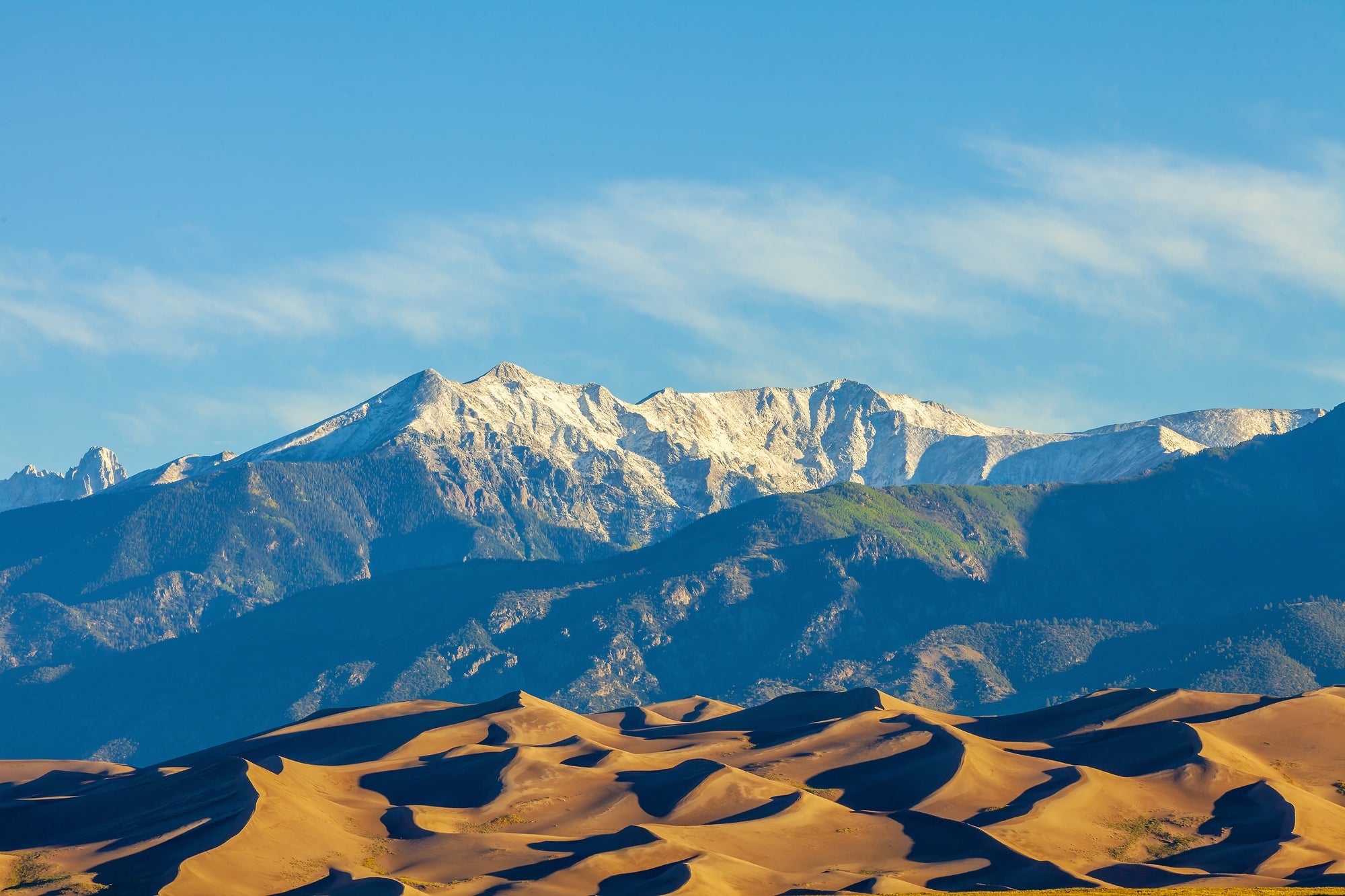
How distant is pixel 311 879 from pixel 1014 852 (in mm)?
70503

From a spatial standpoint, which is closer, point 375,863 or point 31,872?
point 31,872

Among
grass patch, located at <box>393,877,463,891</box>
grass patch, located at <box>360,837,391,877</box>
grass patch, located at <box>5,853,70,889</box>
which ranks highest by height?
grass patch, located at <box>5,853,70,889</box>

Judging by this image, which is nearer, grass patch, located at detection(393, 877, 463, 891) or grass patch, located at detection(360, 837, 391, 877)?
grass patch, located at detection(393, 877, 463, 891)

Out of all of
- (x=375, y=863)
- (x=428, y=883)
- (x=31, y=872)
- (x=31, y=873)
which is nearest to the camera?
(x=428, y=883)

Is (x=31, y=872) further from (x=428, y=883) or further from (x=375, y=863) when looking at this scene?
(x=428, y=883)

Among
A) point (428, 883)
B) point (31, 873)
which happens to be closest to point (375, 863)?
point (428, 883)

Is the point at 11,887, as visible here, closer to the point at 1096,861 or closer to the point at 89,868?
the point at 89,868

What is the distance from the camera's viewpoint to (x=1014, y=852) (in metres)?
190

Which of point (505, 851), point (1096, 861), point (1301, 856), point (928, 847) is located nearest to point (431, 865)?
point (505, 851)

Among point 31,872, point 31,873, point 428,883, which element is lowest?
point 428,883

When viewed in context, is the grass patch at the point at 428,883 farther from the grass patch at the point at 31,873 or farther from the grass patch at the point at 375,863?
the grass patch at the point at 31,873

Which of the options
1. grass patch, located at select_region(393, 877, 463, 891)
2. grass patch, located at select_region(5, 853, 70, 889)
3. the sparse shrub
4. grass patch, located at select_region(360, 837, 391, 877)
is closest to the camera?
grass patch, located at select_region(393, 877, 463, 891)

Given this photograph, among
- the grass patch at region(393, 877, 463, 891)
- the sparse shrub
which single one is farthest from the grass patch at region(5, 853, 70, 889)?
the grass patch at region(393, 877, 463, 891)

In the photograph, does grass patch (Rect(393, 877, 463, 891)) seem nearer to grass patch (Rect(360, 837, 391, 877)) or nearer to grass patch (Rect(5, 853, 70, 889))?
grass patch (Rect(360, 837, 391, 877))
